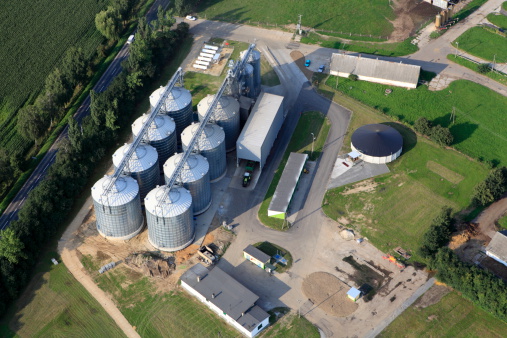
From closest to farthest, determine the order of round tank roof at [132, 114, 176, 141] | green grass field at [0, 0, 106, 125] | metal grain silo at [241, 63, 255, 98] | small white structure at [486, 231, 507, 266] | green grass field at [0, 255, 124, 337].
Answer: green grass field at [0, 255, 124, 337], small white structure at [486, 231, 507, 266], round tank roof at [132, 114, 176, 141], metal grain silo at [241, 63, 255, 98], green grass field at [0, 0, 106, 125]

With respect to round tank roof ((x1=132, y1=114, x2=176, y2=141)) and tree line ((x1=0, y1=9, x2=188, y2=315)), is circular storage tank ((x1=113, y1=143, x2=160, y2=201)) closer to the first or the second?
round tank roof ((x1=132, y1=114, x2=176, y2=141))

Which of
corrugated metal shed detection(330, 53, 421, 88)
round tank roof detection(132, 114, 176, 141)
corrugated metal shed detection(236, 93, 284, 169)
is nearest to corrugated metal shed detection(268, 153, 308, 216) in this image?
corrugated metal shed detection(236, 93, 284, 169)

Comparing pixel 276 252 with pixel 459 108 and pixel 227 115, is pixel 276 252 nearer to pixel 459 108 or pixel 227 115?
pixel 227 115

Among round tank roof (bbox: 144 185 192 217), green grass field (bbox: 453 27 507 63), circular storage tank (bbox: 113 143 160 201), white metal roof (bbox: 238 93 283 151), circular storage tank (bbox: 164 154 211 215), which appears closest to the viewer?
round tank roof (bbox: 144 185 192 217)

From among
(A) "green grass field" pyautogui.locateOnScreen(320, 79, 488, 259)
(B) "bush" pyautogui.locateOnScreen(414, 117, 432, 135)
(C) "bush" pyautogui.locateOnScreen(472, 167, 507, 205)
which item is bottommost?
(A) "green grass field" pyautogui.locateOnScreen(320, 79, 488, 259)

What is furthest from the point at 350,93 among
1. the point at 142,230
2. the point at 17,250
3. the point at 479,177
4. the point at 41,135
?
the point at 17,250

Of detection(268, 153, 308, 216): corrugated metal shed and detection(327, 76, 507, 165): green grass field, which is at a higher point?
detection(327, 76, 507, 165): green grass field
